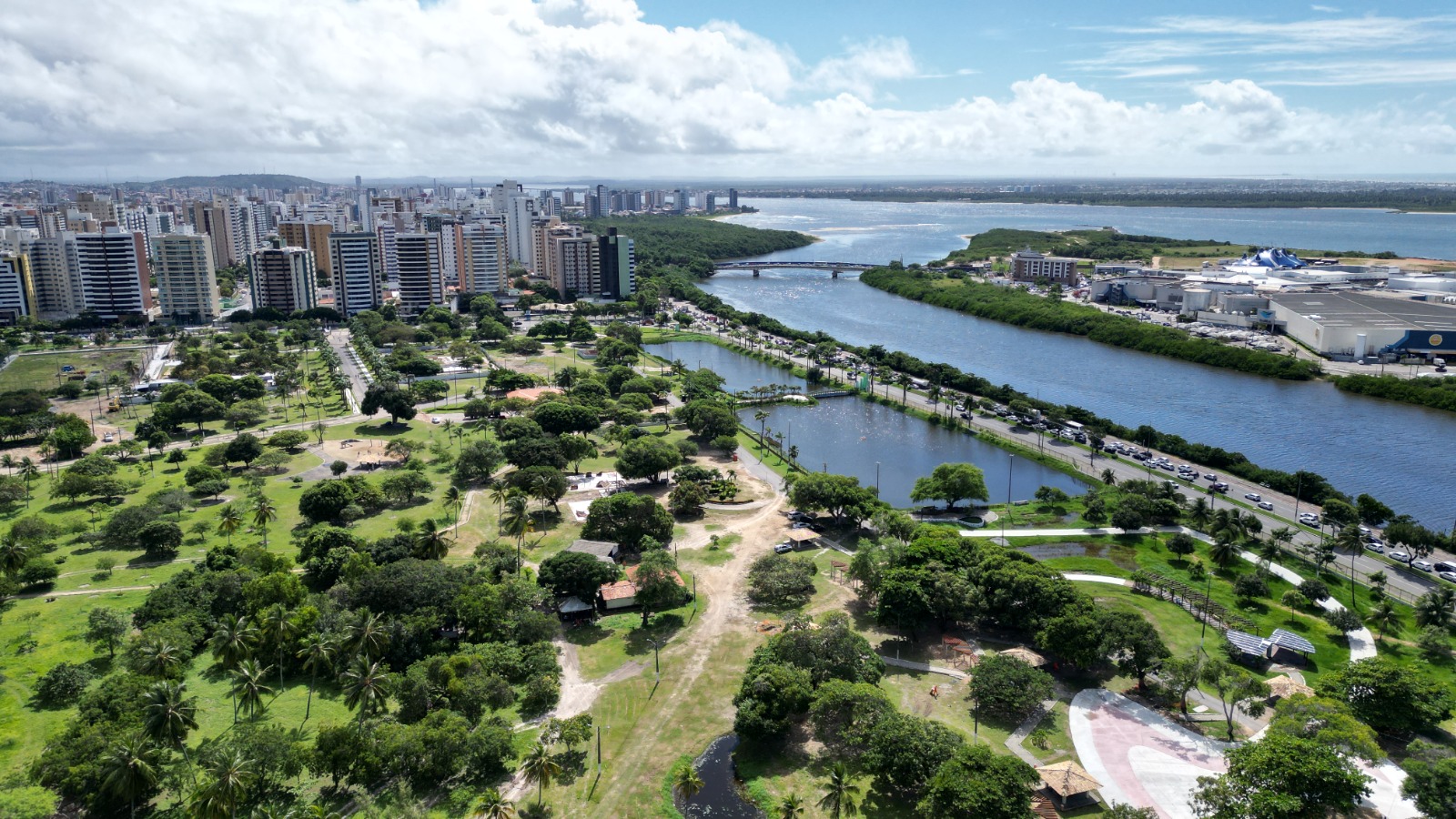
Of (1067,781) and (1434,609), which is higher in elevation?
(1434,609)

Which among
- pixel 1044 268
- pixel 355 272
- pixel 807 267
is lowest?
pixel 807 267

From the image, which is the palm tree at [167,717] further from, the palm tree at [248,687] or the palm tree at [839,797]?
the palm tree at [839,797]

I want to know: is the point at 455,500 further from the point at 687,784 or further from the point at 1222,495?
the point at 1222,495

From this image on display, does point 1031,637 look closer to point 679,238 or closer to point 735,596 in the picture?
point 735,596

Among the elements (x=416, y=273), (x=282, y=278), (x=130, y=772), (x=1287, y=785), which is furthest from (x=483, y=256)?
(x=1287, y=785)

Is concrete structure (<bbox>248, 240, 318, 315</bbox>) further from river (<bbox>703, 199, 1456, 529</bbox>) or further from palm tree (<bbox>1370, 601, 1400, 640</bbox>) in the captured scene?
palm tree (<bbox>1370, 601, 1400, 640</bbox>)

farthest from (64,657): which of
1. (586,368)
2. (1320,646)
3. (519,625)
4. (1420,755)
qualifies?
(586,368)

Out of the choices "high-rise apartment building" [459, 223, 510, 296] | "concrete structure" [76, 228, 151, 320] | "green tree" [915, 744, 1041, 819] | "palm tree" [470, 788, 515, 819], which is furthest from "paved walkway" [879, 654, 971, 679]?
"concrete structure" [76, 228, 151, 320]
